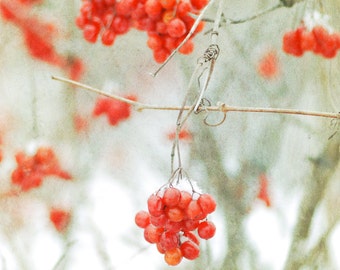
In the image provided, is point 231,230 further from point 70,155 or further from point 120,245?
point 70,155

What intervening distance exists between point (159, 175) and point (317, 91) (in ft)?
1.38

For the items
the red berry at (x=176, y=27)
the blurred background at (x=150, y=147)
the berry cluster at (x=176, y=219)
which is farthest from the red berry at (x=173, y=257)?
the blurred background at (x=150, y=147)

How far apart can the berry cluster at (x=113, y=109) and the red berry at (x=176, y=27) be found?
0.52 metres

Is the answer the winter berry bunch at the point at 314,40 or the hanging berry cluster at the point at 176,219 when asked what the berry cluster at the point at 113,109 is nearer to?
the winter berry bunch at the point at 314,40

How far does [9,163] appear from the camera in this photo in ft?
4.92

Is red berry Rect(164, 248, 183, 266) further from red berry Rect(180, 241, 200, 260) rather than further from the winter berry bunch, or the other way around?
the winter berry bunch

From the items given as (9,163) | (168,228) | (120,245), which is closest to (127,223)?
(120,245)

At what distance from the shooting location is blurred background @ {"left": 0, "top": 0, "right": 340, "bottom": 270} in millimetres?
1417

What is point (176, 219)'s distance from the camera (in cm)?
79

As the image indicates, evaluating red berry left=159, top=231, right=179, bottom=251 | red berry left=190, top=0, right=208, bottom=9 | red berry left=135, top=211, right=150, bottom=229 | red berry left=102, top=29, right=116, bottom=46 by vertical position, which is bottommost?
red berry left=159, top=231, right=179, bottom=251

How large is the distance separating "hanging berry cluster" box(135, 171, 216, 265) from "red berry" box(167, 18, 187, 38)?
0.26m

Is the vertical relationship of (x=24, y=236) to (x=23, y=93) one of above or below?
below

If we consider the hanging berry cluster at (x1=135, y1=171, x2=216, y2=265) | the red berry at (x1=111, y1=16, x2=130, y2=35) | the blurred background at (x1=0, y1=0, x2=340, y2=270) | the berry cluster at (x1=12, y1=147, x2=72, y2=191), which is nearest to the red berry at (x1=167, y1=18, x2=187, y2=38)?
the red berry at (x1=111, y1=16, x2=130, y2=35)

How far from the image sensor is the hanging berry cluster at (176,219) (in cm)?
78
